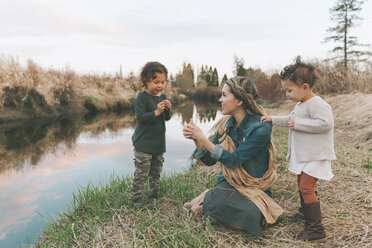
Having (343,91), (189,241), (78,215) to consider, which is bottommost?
(78,215)

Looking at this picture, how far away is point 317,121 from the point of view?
82.8 inches

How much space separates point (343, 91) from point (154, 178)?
1059cm

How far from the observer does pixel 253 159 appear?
235 centimetres

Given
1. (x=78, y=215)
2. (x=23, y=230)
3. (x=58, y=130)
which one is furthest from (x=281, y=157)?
(x=58, y=130)

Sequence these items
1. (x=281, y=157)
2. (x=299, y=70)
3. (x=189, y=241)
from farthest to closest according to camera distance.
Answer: (x=281, y=157), (x=299, y=70), (x=189, y=241)

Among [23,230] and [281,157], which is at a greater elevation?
[281,157]

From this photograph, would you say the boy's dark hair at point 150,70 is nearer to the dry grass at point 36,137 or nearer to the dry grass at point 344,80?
the dry grass at point 36,137

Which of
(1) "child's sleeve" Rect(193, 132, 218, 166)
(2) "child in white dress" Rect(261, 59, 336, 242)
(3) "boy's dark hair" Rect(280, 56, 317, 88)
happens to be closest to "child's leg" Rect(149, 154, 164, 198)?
(1) "child's sleeve" Rect(193, 132, 218, 166)

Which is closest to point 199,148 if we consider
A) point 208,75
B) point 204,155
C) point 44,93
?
point 204,155

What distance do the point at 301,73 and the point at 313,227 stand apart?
4.14 ft

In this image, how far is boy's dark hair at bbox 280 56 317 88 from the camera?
7.18 ft

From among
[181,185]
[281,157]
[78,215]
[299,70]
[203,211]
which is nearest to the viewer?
[299,70]

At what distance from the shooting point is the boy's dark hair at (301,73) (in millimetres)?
2189

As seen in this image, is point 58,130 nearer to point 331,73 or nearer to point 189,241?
point 189,241
